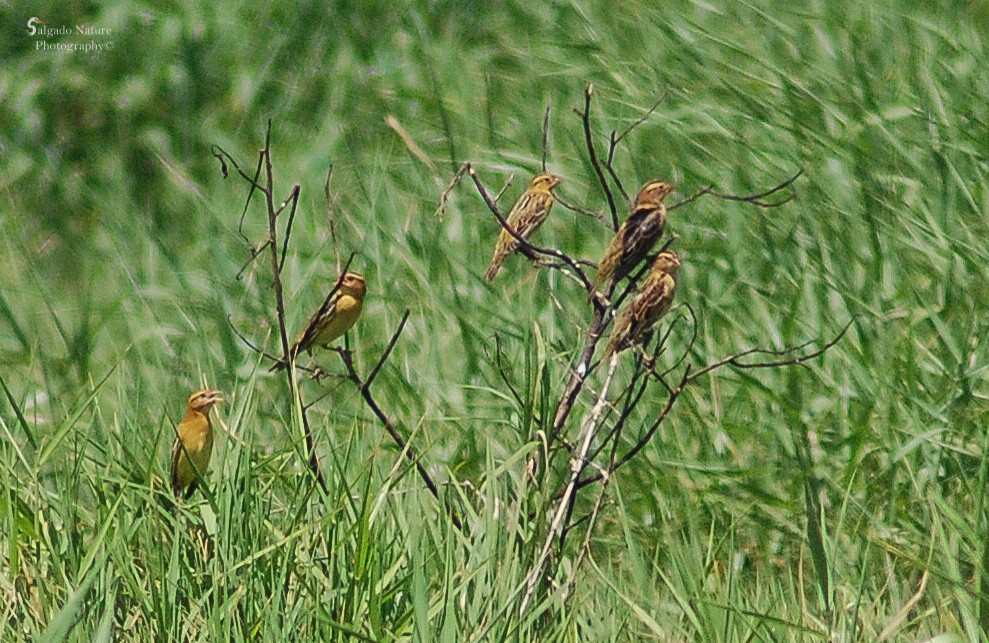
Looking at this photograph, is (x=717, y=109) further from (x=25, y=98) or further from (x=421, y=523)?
(x=25, y=98)

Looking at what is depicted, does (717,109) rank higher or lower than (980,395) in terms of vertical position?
higher

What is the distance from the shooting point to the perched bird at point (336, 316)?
3.43 m

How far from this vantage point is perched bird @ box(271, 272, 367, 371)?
11.3 feet

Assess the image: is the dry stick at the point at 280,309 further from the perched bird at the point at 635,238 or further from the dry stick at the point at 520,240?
the perched bird at the point at 635,238

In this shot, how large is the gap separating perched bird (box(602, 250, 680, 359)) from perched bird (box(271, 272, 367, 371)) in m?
0.63

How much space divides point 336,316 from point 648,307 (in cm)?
90

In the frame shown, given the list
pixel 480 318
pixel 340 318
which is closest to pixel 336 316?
pixel 340 318

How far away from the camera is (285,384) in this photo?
4336mm

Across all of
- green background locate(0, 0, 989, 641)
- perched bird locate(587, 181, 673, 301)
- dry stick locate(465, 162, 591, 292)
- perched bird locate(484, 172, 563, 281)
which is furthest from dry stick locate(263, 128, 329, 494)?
perched bird locate(484, 172, 563, 281)

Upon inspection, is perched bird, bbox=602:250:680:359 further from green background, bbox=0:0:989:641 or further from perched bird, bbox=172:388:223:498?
A: perched bird, bbox=172:388:223:498

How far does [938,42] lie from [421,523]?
3087mm

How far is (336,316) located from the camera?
3.62m

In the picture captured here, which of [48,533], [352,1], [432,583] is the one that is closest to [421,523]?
[432,583]

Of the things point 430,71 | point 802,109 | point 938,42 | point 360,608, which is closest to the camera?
point 360,608
